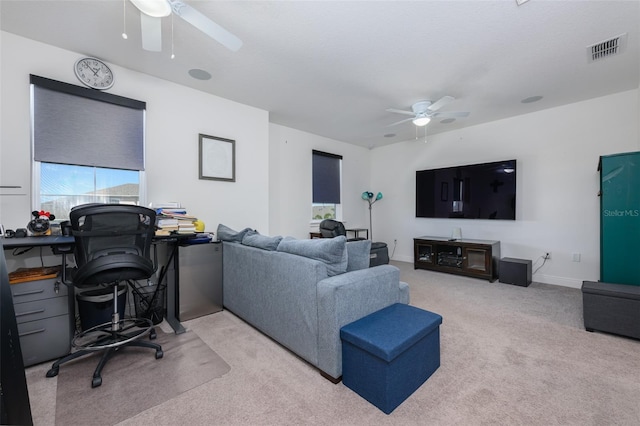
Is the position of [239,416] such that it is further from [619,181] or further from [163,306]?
[619,181]

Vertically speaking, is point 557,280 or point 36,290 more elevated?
point 36,290

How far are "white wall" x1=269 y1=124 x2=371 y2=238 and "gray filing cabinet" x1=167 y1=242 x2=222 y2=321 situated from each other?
1742 mm

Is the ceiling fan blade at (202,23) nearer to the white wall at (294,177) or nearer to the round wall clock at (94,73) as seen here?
the round wall clock at (94,73)

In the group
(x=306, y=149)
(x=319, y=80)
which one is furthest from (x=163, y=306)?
(x=306, y=149)

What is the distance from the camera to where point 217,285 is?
9.83ft

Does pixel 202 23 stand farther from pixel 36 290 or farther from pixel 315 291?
pixel 36 290

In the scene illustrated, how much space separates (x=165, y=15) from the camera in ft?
5.69

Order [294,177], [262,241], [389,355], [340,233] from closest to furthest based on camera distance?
1. [389,355]
2. [262,241]
3. [340,233]
4. [294,177]

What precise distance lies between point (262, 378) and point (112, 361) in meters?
1.18

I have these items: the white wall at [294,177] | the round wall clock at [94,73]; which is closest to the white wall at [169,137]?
the round wall clock at [94,73]

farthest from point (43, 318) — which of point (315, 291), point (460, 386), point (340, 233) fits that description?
point (340, 233)

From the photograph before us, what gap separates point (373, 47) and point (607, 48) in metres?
2.20

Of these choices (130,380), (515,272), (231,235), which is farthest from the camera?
(515,272)

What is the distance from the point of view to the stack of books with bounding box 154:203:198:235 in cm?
266
